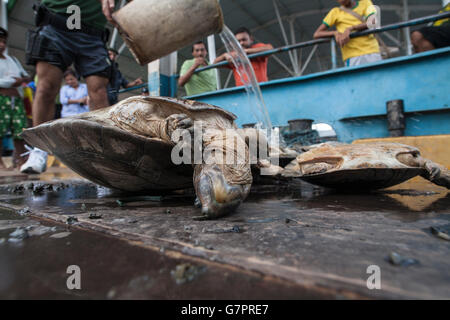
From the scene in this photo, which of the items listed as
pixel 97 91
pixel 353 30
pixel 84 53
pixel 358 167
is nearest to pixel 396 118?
pixel 353 30

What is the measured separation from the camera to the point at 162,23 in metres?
1.84

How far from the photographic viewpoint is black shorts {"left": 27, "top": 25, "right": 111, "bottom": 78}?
7.59 ft

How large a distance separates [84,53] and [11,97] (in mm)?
→ 2510

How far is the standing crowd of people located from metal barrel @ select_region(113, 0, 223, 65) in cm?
20

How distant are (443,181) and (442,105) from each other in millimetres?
2010

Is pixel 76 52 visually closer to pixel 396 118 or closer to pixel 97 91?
pixel 97 91

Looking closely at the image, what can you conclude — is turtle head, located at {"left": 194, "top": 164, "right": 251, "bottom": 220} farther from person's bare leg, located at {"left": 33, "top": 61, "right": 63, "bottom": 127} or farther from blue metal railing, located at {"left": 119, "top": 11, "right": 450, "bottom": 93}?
blue metal railing, located at {"left": 119, "top": 11, "right": 450, "bottom": 93}

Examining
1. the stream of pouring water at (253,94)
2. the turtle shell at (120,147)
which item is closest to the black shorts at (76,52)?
the turtle shell at (120,147)

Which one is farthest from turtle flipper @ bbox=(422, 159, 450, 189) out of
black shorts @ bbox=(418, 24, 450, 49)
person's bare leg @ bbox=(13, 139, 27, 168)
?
person's bare leg @ bbox=(13, 139, 27, 168)

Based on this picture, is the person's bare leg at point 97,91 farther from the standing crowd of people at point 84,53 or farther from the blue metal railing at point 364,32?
the blue metal railing at point 364,32

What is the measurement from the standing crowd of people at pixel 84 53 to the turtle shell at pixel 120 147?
3.67 ft

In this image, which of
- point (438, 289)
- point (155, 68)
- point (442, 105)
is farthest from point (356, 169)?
point (155, 68)

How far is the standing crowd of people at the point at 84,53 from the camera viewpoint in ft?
7.72

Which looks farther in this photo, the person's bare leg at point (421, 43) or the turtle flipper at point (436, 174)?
the person's bare leg at point (421, 43)
